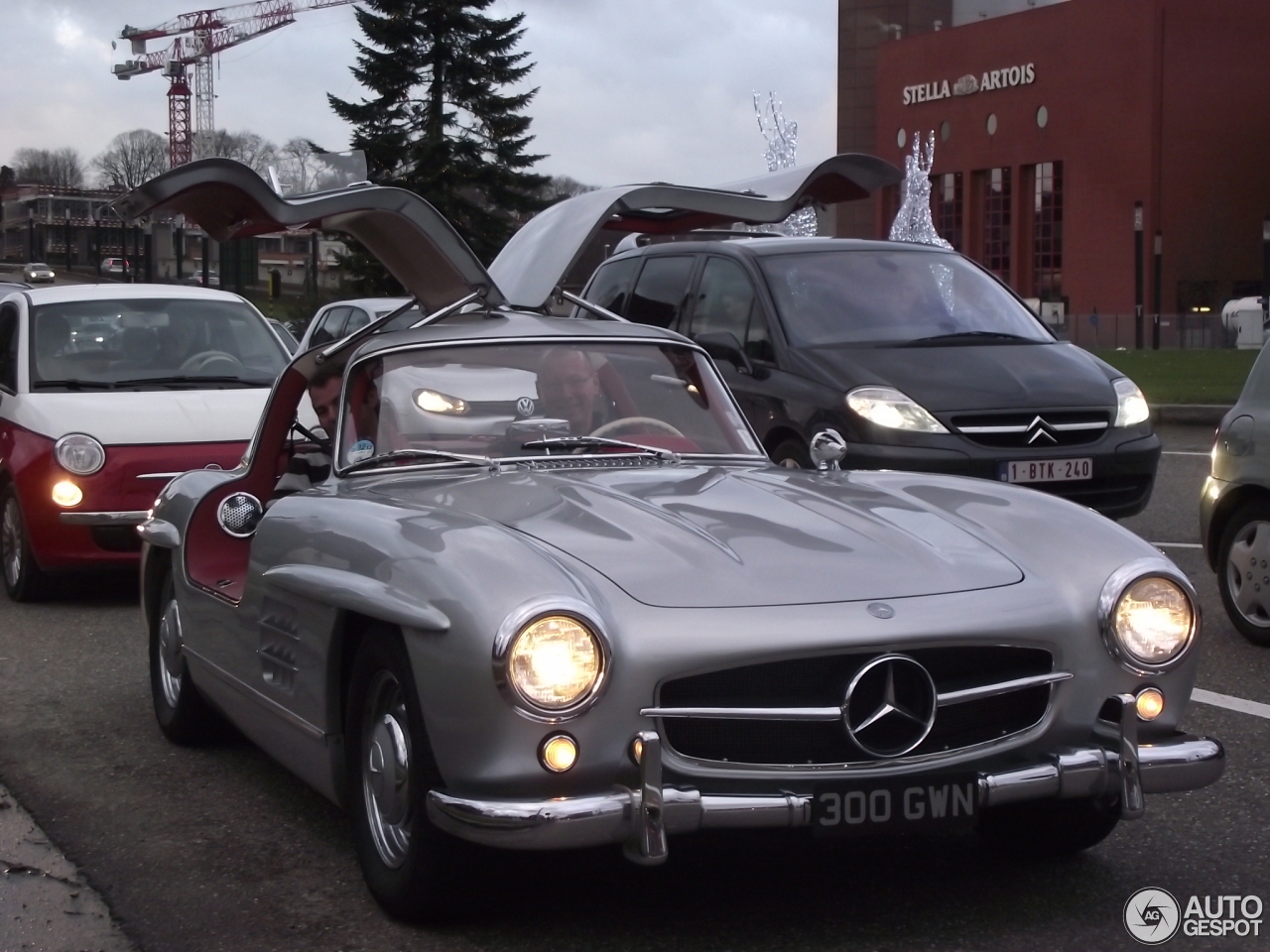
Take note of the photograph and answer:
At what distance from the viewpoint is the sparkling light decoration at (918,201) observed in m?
74.2

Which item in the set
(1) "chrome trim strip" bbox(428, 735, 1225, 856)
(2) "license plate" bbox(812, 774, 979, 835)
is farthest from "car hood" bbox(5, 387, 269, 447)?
(2) "license plate" bbox(812, 774, 979, 835)

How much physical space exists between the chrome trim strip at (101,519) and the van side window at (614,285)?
349cm

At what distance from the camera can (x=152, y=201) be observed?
5438mm

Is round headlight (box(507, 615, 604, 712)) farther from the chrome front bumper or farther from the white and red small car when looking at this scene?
the white and red small car

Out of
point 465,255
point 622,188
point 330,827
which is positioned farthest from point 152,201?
point 330,827

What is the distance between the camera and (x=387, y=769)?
13.1 ft

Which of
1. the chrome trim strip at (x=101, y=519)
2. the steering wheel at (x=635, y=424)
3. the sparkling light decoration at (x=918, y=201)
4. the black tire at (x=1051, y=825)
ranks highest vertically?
the sparkling light decoration at (x=918, y=201)

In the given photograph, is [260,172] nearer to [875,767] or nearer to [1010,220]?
[875,767]

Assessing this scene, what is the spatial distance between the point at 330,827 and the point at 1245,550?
4337mm

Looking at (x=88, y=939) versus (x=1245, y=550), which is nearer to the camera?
(x=88, y=939)

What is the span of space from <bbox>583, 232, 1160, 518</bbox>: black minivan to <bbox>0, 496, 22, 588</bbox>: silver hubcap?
387 centimetres

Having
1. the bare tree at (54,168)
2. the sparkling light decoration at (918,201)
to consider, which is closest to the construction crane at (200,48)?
the bare tree at (54,168)

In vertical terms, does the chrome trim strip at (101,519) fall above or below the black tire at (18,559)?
above

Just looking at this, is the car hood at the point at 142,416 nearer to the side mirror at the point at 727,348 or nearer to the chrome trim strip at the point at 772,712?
the side mirror at the point at 727,348
